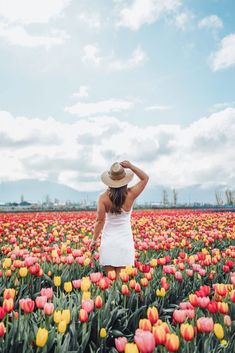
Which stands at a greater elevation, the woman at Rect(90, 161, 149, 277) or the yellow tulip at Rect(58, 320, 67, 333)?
the woman at Rect(90, 161, 149, 277)

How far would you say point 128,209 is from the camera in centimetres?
473

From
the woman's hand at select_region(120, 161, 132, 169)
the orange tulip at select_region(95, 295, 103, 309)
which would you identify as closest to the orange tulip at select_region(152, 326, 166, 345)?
the orange tulip at select_region(95, 295, 103, 309)

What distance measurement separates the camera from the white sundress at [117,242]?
15.7ft

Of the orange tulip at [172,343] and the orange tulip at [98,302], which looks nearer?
the orange tulip at [172,343]

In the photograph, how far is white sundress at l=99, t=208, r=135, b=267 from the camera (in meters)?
4.79

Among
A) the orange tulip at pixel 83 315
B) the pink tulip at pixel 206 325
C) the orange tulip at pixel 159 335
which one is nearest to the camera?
the orange tulip at pixel 159 335

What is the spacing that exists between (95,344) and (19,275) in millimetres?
1619

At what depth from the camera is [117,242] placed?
4.80 metres

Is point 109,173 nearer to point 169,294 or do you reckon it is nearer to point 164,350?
point 169,294

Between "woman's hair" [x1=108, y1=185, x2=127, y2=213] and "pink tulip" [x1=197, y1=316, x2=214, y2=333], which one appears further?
"woman's hair" [x1=108, y1=185, x2=127, y2=213]

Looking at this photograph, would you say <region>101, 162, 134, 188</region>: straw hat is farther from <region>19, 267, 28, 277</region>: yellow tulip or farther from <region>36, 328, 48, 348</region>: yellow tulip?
<region>36, 328, 48, 348</region>: yellow tulip

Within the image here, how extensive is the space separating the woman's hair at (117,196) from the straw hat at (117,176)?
84mm

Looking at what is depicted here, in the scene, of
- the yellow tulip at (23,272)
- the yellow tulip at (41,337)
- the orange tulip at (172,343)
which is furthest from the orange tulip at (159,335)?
the yellow tulip at (23,272)

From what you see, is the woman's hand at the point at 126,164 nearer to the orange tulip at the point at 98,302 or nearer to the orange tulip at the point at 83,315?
the orange tulip at the point at 98,302
